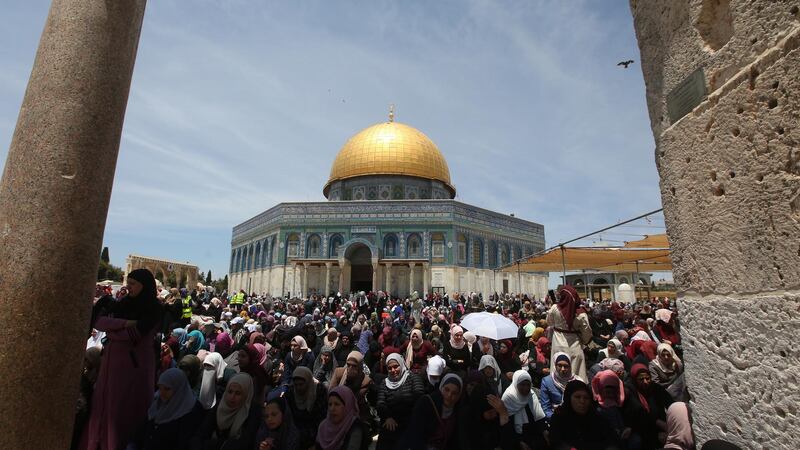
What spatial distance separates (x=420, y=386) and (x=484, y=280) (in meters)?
22.9

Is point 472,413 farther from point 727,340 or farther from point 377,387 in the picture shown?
point 727,340

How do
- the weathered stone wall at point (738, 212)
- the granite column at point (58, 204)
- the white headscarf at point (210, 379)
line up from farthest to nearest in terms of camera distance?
1. the white headscarf at point (210, 379)
2. the granite column at point (58, 204)
3. the weathered stone wall at point (738, 212)

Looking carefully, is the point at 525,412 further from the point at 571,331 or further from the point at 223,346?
the point at 223,346

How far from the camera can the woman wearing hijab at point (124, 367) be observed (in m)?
2.65

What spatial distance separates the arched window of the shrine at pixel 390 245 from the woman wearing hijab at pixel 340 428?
22478 millimetres

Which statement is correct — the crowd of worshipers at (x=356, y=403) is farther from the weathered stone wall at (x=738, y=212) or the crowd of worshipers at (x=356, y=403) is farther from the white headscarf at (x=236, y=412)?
the weathered stone wall at (x=738, y=212)

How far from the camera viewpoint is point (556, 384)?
3.59m

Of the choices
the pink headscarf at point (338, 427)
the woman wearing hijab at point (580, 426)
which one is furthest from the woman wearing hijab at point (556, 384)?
the pink headscarf at point (338, 427)

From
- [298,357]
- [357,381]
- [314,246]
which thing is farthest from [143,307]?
[314,246]

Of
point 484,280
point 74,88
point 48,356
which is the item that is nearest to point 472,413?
point 48,356

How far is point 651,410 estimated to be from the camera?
3125mm

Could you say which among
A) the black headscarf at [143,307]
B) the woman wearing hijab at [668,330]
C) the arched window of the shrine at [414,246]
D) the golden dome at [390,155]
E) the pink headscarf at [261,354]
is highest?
the golden dome at [390,155]

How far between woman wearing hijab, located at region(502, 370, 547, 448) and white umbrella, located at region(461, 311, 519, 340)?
1.52 metres

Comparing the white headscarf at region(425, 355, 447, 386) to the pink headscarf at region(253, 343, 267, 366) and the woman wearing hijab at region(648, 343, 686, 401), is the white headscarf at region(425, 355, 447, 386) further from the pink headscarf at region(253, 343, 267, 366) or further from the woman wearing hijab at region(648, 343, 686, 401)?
the woman wearing hijab at region(648, 343, 686, 401)
